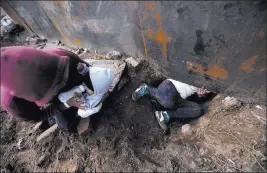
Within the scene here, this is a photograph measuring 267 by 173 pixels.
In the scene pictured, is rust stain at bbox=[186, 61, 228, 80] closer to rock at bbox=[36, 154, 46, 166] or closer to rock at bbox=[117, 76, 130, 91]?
rock at bbox=[117, 76, 130, 91]

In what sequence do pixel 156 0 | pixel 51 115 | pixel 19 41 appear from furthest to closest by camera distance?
pixel 19 41
pixel 51 115
pixel 156 0

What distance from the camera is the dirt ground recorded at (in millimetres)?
2434

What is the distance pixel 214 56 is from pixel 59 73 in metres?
1.75

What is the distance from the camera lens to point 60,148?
2924 millimetres

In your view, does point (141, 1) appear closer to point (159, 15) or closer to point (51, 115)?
point (159, 15)

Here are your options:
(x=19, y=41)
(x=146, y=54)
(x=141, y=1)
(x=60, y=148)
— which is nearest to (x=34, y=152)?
(x=60, y=148)

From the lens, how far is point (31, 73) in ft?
6.44

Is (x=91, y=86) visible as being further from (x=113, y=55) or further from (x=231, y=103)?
(x=231, y=103)

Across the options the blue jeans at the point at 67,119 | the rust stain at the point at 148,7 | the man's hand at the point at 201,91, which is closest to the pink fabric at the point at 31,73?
the blue jeans at the point at 67,119

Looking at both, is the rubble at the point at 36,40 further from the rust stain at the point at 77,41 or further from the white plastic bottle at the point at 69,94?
the white plastic bottle at the point at 69,94

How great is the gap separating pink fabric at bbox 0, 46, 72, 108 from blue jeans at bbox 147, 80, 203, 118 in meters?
1.41

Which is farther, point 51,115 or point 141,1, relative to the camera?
point 51,115

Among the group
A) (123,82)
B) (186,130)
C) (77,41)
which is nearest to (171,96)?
(186,130)

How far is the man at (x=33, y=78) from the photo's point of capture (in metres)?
1.92
